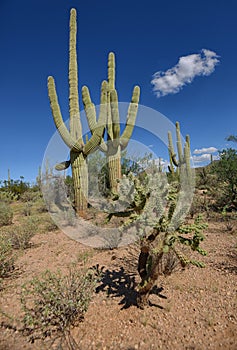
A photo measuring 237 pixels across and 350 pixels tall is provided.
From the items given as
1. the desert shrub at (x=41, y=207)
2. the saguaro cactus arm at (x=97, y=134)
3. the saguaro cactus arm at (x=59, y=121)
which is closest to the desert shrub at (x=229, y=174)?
the saguaro cactus arm at (x=97, y=134)

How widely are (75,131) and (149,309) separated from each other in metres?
5.90

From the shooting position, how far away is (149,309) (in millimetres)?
2590

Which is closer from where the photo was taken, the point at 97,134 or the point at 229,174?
the point at 97,134

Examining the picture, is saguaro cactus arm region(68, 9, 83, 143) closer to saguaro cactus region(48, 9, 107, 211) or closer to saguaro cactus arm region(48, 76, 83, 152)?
saguaro cactus region(48, 9, 107, 211)

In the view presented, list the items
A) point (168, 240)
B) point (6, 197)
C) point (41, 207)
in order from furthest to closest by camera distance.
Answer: point (6, 197) → point (41, 207) → point (168, 240)

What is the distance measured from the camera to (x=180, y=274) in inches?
132

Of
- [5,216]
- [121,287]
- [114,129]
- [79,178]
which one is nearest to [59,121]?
[79,178]

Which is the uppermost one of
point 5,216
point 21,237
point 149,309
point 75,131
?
point 75,131

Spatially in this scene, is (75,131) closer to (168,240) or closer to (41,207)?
(41,207)

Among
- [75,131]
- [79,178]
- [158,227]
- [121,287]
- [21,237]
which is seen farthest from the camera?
[75,131]

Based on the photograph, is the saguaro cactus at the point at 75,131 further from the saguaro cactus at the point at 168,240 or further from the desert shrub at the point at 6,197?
the desert shrub at the point at 6,197

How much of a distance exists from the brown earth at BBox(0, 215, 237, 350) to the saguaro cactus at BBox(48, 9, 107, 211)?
331cm

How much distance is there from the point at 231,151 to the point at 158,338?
8.36 metres

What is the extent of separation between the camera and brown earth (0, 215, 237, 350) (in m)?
2.16
